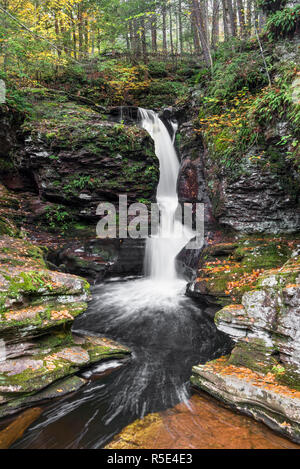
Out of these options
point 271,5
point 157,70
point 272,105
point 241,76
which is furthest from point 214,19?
point 272,105

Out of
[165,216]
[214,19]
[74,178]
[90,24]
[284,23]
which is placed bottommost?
[165,216]

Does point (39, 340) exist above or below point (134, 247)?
below

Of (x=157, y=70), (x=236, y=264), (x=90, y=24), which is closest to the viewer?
(x=236, y=264)

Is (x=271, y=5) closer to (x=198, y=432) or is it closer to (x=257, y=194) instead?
(x=257, y=194)

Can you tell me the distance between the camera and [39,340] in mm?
4430

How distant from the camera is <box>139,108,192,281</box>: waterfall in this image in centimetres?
963

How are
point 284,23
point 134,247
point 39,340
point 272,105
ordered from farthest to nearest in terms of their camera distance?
point 134,247, point 284,23, point 272,105, point 39,340

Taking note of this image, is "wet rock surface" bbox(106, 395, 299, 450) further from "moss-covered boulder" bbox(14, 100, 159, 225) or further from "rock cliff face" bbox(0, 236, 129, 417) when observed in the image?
"moss-covered boulder" bbox(14, 100, 159, 225)

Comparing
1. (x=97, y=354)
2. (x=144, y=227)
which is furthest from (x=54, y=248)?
(x=97, y=354)

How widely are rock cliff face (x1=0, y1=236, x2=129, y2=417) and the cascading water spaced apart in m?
0.34

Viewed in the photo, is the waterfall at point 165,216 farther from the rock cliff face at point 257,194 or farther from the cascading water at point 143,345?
the rock cliff face at point 257,194

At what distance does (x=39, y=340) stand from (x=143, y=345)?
7.87 ft

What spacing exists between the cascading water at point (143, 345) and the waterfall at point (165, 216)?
4 centimetres

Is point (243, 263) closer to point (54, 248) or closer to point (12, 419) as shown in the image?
point (12, 419)
